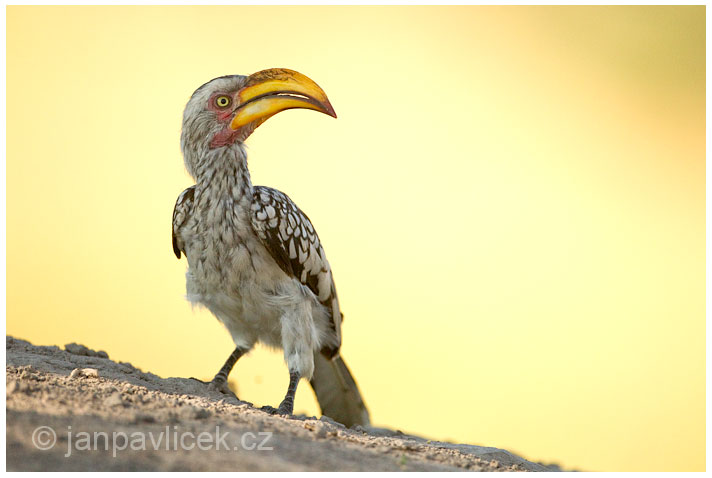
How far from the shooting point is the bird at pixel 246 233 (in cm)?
579

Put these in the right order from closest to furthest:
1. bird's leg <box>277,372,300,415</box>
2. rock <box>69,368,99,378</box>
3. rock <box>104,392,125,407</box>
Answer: rock <box>104,392,125,407</box>
rock <box>69,368,99,378</box>
bird's leg <box>277,372,300,415</box>

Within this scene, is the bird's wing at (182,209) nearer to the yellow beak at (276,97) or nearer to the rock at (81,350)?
the yellow beak at (276,97)

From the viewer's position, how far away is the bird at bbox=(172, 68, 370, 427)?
Result: 19.0 feet

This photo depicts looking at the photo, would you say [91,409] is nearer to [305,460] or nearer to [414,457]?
[305,460]

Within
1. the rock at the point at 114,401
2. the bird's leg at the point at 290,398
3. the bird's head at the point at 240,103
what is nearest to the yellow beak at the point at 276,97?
the bird's head at the point at 240,103

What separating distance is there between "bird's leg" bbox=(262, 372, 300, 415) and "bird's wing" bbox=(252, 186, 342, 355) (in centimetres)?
74

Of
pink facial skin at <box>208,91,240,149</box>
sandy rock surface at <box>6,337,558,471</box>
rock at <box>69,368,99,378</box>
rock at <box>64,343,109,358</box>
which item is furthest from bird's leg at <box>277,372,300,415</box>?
pink facial skin at <box>208,91,240,149</box>

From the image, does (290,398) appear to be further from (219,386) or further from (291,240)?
(291,240)

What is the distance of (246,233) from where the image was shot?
18.9 ft

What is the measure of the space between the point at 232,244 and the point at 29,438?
2.32 meters

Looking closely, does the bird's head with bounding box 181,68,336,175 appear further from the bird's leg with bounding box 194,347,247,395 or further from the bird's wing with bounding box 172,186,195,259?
the bird's leg with bounding box 194,347,247,395

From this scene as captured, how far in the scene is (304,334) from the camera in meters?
5.95

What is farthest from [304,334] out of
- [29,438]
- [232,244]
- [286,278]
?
[29,438]
